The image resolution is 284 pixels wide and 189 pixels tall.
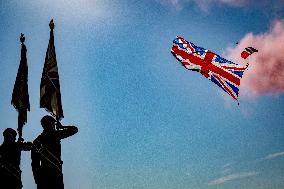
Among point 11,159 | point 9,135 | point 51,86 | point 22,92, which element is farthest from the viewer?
point 22,92

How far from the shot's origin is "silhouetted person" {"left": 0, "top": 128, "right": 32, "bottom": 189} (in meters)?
8.30

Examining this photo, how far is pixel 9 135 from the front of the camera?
8664 mm

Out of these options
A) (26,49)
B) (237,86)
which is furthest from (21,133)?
(237,86)

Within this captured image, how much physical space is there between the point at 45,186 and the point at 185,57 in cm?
927

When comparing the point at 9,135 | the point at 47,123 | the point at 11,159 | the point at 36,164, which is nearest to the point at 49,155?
the point at 36,164

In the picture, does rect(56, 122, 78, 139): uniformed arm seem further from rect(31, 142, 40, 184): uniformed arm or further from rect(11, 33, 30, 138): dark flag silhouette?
rect(11, 33, 30, 138): dark flag silhouette

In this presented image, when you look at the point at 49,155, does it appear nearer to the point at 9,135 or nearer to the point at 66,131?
the point at 66,131

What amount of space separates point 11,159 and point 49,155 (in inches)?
53.2

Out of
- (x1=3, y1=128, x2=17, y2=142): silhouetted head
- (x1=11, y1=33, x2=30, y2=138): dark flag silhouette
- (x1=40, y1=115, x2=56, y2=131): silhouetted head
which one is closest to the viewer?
(x1=40, y1=115, x2=56, y2=131): silhouetted head

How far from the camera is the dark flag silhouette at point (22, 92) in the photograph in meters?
10.1

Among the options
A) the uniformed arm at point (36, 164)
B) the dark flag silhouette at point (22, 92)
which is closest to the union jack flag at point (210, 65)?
the dark flag silhouette at point (22, 92)

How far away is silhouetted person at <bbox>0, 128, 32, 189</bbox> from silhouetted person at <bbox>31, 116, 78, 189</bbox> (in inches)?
29.2

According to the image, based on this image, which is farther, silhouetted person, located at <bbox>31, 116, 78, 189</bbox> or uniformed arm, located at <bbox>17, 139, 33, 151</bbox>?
uniformed arm, located at <bbox>17, 139, 33, 151</bbox>

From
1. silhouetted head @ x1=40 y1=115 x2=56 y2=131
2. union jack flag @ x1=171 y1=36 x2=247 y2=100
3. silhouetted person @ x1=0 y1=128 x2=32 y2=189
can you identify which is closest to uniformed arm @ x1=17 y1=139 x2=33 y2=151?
silhouetted person @ x1=0 y1=128 x2=32 y2=189
